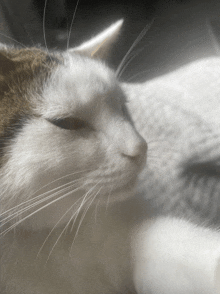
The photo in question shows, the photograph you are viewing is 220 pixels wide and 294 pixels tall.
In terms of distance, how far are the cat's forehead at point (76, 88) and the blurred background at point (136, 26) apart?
0.04m

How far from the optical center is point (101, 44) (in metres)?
0.57

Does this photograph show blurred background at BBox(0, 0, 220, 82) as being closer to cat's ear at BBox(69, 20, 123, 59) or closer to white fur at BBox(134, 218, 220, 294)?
cat's ear at BBox(69, 20, 123, 59)

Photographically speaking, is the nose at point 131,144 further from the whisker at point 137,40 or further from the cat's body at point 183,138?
the whisker at point 137,40

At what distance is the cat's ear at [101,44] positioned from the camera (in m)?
0.56

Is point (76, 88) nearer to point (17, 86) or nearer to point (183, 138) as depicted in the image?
point (17, 86)

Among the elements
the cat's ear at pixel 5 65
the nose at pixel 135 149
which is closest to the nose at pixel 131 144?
the nose at pixel 135 149

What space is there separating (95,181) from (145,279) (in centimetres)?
23

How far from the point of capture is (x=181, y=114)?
Answer: 0.58 metres

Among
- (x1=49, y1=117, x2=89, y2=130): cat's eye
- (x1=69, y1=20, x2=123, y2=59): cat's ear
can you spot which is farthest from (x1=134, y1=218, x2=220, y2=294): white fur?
(x1=69, y1=20, x2=123, y2=59): cat's ear

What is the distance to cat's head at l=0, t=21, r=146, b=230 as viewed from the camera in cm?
51

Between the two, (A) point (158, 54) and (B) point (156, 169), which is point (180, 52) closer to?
(A) point (158, 54)

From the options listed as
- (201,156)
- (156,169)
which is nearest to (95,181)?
(156,169)

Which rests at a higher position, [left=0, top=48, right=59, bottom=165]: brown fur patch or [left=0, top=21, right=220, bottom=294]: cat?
[left=0, top=48, right=59, bottom=165]: brown fur patch

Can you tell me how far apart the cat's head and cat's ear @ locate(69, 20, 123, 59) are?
0.04ft
